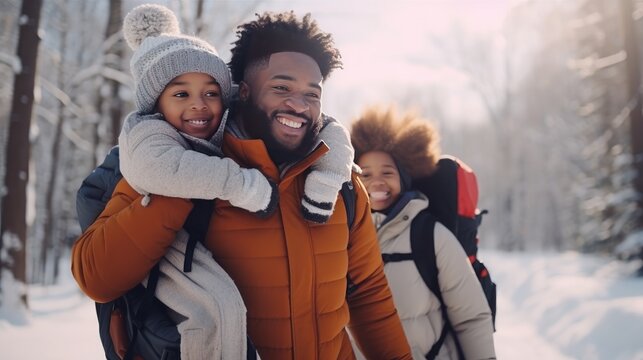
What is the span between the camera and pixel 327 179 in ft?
6.24

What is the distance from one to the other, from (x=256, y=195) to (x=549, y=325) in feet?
25.4

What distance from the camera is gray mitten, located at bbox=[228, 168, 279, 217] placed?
169 cm

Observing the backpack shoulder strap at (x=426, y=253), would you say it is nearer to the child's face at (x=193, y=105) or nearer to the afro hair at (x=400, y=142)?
the afro hair at (x=400, y=142)

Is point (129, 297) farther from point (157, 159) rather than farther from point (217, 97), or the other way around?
point (217, 97)

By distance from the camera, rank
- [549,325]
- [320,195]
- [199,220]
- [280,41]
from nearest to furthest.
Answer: [199,220]
[320,195]
[280,41]
[549,325]

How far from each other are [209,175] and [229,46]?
0.92 m

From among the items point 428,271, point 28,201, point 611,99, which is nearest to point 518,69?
point 611,99

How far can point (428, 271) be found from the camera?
9.53 feet

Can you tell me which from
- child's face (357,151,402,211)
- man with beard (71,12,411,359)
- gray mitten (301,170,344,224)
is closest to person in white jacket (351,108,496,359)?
child's face (357,151,402,211)

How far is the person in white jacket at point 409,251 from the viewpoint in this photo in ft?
9.43

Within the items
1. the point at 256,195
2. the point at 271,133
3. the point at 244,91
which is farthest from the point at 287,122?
the point at 256,195

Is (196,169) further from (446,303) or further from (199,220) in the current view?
(446,303)

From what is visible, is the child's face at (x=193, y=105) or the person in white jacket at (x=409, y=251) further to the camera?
the person in white jacket at (x=409, y=251)

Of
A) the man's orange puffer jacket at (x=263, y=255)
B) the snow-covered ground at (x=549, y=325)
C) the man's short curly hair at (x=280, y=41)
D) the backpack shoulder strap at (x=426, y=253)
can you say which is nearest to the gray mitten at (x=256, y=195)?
the man's orange puffer jacket at (x=263, y=255)
